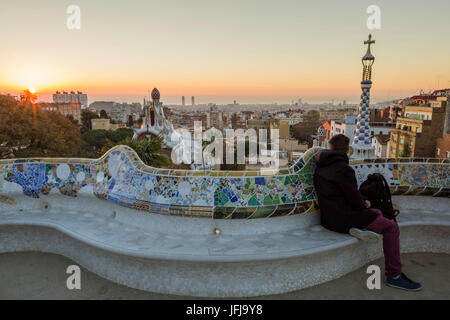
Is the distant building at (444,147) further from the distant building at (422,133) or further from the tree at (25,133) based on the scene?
the tree at (25,133)

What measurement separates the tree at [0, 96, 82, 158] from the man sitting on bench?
591 inches

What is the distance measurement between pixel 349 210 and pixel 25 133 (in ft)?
51.6

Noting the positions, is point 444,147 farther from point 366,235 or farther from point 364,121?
point 366,235

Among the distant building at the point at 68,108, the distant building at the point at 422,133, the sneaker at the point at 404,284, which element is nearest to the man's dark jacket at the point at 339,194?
the sneaker at the point at 404,284

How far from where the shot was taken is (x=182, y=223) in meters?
4.50

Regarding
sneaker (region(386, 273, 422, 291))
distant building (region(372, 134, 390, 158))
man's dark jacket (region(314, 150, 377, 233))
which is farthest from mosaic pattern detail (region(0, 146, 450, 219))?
distant building (region(372, 134, 390, 158))

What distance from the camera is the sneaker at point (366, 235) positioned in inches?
156

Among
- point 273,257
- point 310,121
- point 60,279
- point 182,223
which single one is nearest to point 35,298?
point 60,279

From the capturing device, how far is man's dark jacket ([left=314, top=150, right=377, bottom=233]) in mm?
3982

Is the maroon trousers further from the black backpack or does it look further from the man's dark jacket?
the black backpack

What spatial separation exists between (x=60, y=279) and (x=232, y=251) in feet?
7.78
